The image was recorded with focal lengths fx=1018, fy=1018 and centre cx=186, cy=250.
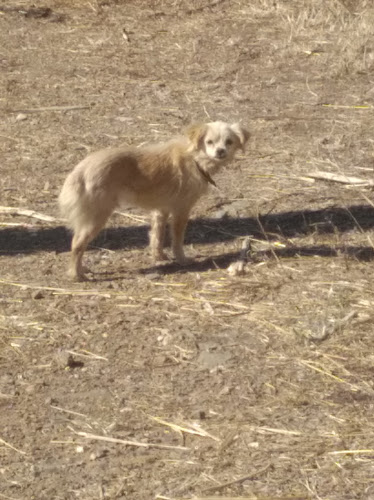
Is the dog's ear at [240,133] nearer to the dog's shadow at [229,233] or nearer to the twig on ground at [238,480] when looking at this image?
the dog's shadow at [229,233]

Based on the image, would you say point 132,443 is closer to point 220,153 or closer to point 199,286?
point 199,286

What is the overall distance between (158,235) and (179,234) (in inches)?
5.7

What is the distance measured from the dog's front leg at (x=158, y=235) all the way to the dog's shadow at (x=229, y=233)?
0.12 m

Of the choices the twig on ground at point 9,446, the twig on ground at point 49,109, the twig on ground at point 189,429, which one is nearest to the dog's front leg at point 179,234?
the twig on ground at point 189,429

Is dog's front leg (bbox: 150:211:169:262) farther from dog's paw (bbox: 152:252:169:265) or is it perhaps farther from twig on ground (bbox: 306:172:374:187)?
twig on ground (bbox: 306:172:374:187)

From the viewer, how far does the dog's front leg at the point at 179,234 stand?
677cm

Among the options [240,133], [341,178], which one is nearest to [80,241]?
[240,133]

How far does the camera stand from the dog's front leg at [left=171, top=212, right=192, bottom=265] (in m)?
6.77

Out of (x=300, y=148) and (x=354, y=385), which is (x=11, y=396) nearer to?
(x=354, y=385)

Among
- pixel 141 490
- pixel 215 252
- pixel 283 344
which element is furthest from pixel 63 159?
pixel 141 490

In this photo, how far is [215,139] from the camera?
6617 mm

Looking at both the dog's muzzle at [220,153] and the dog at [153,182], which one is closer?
the dog at [153,182]

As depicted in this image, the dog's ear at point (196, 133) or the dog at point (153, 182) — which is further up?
the dog's ear at point (196, 133)

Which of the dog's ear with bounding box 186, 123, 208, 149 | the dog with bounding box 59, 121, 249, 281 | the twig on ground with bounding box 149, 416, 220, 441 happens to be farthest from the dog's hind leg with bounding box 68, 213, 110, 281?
the twig on ground with bounding box 149, 416, 220, 441
